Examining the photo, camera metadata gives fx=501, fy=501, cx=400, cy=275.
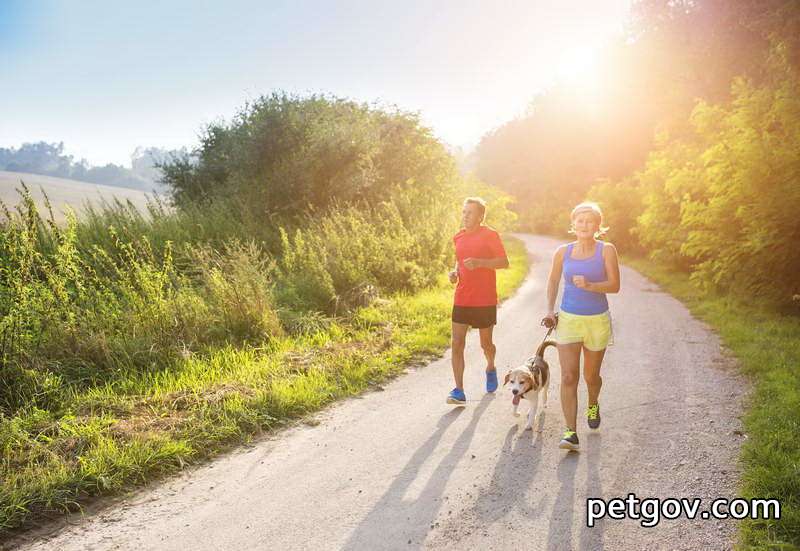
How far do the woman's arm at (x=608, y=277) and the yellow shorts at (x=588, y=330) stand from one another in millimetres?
277

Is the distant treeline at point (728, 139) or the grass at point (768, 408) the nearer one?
the grass at point (768, 408)

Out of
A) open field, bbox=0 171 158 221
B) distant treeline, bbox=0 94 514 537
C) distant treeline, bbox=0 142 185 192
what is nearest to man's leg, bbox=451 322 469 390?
distant treeline, bbox=0 94 514 537

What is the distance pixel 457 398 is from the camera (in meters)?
5.55

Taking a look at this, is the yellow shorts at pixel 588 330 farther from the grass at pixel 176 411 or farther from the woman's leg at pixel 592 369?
the grass at pixel 176 411

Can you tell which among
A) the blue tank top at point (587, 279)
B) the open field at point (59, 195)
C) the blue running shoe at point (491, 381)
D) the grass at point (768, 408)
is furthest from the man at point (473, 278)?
the open field at point (59, 195)

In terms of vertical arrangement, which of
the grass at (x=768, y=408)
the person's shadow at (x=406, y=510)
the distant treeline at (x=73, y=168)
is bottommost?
the grass at (x=768, y=408)

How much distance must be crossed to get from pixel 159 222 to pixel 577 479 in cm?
1087

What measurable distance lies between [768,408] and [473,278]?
322cm

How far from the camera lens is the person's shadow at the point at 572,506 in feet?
10.5

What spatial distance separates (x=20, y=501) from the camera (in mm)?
3648

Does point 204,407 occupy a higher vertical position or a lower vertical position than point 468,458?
higher

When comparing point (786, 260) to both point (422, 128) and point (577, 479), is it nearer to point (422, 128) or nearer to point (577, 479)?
point (577, 479)

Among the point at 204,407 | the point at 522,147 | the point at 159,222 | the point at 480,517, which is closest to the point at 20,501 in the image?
the point at 204,407

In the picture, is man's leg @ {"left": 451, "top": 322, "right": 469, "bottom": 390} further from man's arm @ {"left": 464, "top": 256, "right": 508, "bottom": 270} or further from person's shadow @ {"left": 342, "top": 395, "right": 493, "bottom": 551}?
person's shadow @ {"left": 342, "top": 395, "right": 493, "bottom": 551}
